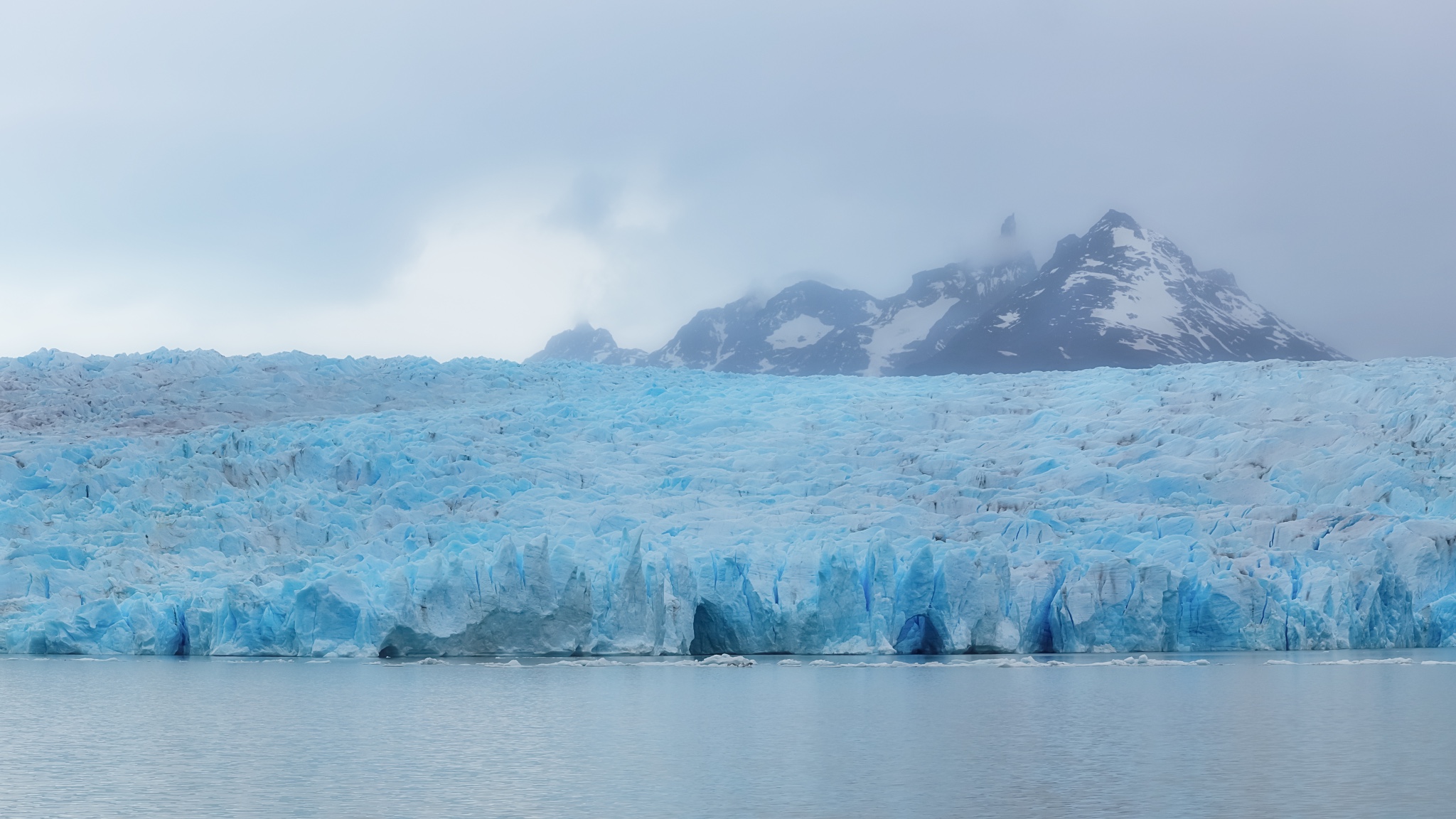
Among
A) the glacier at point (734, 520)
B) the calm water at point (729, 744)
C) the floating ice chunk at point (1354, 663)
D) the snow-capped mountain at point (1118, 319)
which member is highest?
the snow-capped mountain at point (1118, 319)

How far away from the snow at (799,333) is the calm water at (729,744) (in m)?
91.6

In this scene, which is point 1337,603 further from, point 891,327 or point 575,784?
point 891,327

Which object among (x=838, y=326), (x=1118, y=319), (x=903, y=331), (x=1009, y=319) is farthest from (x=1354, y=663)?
(x=838, y=326)

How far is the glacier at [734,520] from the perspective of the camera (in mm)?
18688

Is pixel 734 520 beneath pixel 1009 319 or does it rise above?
beneath

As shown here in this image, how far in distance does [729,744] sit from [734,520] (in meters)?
10.9

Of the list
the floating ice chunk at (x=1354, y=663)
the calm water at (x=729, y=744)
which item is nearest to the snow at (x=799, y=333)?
the floating ice chunk at (x=1354, y=663)

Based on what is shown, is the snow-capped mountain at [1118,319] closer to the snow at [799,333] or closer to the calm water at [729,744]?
the snow at [799,333]

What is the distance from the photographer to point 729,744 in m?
10.6

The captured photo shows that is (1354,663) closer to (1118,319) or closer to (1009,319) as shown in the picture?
(1118,319)

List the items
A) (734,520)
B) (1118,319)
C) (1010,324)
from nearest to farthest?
(734,520)
(1118,319)
(1010,324)

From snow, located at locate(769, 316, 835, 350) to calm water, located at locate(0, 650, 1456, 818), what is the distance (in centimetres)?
9163

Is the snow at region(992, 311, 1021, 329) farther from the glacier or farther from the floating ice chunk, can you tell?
the floating ice chunk

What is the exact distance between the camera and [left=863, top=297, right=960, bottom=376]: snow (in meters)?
101
